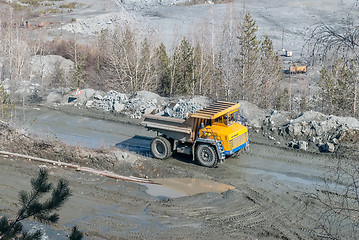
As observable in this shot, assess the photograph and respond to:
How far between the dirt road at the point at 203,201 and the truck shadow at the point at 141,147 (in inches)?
4.2

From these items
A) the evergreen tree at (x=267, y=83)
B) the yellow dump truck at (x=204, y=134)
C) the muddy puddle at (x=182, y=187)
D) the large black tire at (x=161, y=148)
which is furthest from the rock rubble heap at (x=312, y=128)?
the evergreen tree at (x=267, y=83)

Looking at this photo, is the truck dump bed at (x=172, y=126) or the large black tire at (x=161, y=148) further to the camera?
the large black tire at (x=161, y=148)

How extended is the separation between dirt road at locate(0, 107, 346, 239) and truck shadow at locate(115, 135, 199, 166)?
4.2 inches

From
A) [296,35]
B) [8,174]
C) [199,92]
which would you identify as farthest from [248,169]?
Result: [296,35]

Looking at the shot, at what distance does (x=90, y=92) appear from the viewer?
84.7 ft

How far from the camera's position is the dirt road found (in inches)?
480

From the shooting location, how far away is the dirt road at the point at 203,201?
12.2 metres

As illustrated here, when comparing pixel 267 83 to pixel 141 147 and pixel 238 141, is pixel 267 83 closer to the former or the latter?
pixel 141 147

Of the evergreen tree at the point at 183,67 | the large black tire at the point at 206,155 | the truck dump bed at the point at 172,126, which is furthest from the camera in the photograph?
the evergreen tree at the point at 183,67

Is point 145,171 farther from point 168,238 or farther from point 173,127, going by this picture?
point 168,238

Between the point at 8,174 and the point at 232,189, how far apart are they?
329 inches

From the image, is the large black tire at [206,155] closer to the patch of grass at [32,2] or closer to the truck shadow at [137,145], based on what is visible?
the truck shadow at [137,145]

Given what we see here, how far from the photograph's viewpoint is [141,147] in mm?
18859

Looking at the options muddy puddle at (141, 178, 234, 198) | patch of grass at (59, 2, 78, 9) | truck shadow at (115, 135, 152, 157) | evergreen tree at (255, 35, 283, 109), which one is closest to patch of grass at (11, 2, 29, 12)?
patch of grass at (59, 2, 78, 9)
